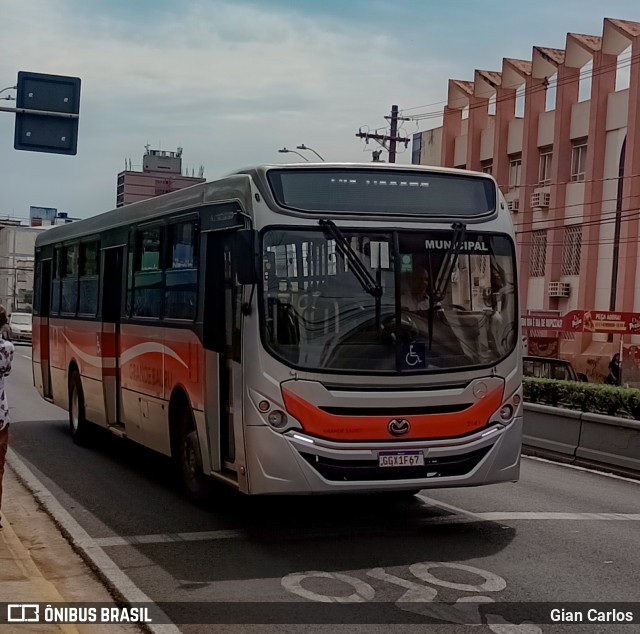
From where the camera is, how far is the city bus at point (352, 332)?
28.1 ft

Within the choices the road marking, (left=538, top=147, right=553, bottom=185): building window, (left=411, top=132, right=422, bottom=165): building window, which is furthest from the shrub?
(left=411, top=132, right=422, bottom=165): building window

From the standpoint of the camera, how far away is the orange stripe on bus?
336 inches

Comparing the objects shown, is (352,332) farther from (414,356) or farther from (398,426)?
(398,426)

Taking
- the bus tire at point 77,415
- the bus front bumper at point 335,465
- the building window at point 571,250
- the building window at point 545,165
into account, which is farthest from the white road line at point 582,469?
the building window at point 545,165

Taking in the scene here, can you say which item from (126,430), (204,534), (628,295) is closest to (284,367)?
(204,534)

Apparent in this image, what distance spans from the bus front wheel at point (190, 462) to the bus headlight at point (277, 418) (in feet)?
5.01

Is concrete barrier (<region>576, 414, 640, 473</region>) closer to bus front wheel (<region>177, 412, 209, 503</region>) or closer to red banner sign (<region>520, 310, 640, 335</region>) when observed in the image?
bus front wheel (<region>177, 412, 209, 503</region>)

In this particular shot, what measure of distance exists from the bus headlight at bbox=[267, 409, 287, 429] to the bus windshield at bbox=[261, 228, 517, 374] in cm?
40

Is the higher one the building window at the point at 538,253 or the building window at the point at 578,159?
the building window at the point at 578,159

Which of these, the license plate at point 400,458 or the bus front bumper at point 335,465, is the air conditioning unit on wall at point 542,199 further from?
the license plate at point 400,458

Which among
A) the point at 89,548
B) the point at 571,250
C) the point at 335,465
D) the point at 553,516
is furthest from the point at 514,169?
the point at 89,548

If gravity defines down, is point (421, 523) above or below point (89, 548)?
above

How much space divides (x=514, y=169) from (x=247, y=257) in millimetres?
40834

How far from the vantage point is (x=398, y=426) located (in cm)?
868
